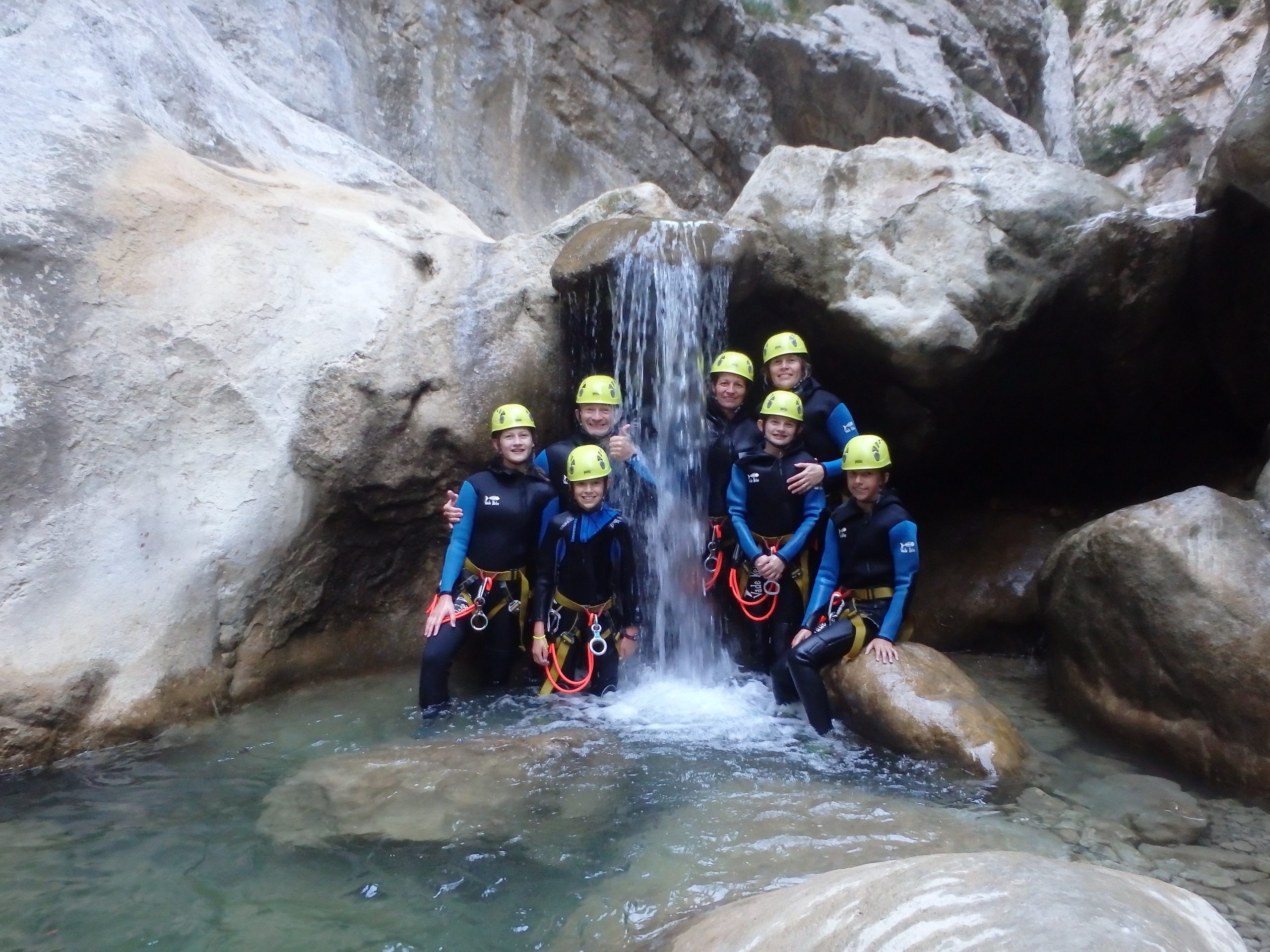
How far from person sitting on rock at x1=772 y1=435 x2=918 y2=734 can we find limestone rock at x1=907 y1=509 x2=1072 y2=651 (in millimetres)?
1472

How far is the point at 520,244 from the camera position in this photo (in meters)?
6.50

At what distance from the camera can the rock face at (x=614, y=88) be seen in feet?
30.9

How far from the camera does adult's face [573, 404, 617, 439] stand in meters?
5.80

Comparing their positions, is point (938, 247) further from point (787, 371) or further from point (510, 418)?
point (510, 418)

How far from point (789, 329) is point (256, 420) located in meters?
3.79

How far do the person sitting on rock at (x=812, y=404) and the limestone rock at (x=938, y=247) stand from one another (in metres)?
0.55

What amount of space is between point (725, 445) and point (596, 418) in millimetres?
918

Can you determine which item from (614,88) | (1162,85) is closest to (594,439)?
(614,88)

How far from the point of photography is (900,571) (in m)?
5.10

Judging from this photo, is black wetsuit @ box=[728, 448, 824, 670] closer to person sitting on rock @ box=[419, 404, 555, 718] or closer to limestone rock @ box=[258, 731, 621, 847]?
person sitting on rock @ box=[419, 404, 555, 718]

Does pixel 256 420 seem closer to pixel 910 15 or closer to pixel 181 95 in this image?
pixel 181 95

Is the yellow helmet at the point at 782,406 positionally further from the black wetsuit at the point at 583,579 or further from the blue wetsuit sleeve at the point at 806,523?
the black wetsuit at the point at 583,579

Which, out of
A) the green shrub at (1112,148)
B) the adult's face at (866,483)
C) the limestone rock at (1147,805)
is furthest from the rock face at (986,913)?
the green shrub at (1112,148)

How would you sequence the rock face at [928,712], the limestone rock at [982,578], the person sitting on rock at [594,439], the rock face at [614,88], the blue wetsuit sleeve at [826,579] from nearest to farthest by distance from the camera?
the rock face at [928,712] → the blue wetsuit sleeve at [826,579] → the person sitting on rock at [594,439] → the limestone rock at [982,578] → the rock face at [614,88]
